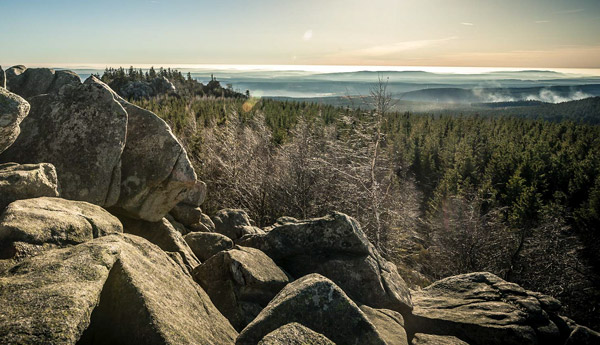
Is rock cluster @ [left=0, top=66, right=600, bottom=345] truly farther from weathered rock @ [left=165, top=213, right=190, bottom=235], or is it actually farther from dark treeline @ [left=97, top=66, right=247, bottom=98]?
dark treeline @ [left=97, top=66, right=247, bottom=98]

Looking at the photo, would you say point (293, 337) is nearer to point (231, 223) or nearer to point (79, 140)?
point (79, 140)

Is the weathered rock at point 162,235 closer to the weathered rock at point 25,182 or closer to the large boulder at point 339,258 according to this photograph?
the large boulder at point 339,258

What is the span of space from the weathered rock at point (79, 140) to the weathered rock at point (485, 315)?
848 cm

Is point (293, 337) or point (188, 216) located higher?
point (293, 337)

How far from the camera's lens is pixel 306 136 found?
31.4 m

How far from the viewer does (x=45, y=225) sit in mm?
5234

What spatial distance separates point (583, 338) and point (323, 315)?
724 centimetres

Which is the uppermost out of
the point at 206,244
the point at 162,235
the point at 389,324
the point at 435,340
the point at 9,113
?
the point at 9,113

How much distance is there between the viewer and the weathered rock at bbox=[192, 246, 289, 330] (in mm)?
7223

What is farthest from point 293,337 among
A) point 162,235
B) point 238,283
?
point 162,235

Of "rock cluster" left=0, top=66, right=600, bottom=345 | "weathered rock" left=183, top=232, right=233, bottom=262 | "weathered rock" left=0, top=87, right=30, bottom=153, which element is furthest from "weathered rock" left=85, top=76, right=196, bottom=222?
"weathered rock" left=0, top=87, right=30, bottom=153

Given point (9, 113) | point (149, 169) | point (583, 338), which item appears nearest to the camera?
point (9, 113)

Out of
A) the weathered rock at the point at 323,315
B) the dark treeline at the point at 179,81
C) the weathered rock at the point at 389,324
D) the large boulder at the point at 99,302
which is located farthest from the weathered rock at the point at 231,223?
the dark treeline at the point at 179,81

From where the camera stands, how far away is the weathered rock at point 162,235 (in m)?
9.24
